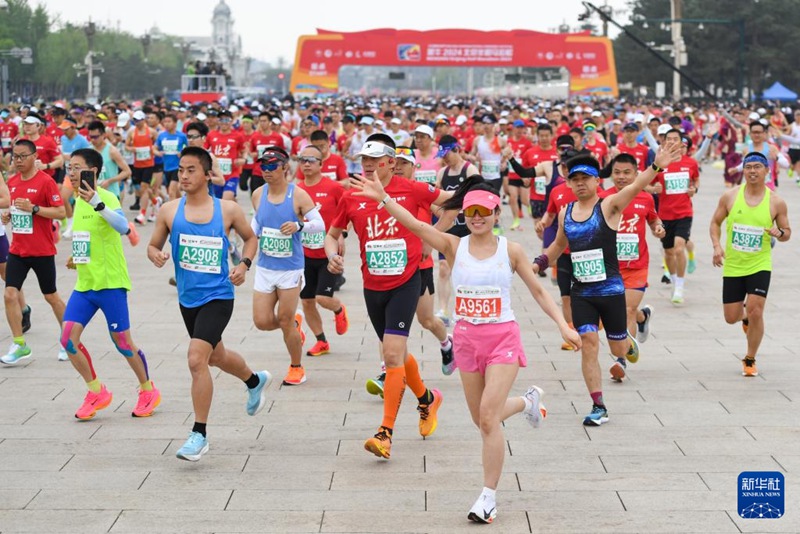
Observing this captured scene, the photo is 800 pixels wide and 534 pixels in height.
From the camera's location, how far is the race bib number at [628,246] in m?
10.3

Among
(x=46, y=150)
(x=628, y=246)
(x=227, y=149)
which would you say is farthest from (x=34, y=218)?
(x=227, y=149)

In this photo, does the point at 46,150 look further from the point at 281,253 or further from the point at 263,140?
the point at 281,253

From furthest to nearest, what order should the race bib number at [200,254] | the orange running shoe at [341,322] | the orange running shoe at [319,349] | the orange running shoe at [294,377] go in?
the orange running shoe at [341,322], the orange running shoe at [319,349], the orange running shoe at [294,377], the race bib number at [200,254]

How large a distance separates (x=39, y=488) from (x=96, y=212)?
8.17 feet

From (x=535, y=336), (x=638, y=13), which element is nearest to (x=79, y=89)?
(x=638, y=13)

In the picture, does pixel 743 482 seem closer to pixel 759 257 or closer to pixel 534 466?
pixel 534 466

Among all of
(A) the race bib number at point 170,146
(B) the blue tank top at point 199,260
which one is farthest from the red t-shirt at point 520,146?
(B) the blue tank top at point 199,260

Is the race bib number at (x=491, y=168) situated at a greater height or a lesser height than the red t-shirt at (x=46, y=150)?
lesser

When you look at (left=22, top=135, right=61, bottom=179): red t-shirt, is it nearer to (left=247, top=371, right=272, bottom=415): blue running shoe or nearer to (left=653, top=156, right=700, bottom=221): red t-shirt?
(left=653, top=156, right=700, bottom=221): red t-shirt

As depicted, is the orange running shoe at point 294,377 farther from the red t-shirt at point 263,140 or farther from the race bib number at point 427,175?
the red t-shirt at point 263,140

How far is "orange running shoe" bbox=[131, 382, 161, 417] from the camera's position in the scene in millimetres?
8883

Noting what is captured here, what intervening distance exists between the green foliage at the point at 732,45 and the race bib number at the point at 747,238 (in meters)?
64.5

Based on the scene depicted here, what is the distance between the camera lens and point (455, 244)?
712 centimetres

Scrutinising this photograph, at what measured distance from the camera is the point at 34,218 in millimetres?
10656
